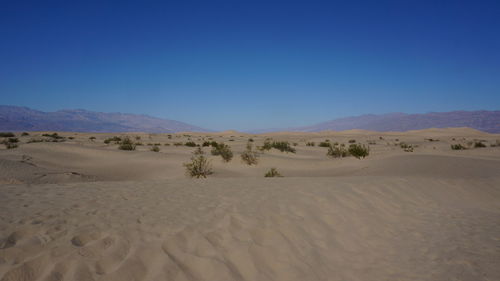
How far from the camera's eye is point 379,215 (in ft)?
15.5

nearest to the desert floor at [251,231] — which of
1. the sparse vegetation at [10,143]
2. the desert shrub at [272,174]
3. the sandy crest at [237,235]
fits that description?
the sandy crest at [237,235]

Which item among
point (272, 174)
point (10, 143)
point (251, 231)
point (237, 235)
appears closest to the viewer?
point (237, 235)

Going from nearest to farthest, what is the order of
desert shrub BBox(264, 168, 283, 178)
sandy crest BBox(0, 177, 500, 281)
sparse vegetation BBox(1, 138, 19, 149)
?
sandy crest BBox(0, 177, 500, 281) < desert shrub BBox(264, 168, 283, 178) < sparse vegetation BBox(1, 138, 19, 149)

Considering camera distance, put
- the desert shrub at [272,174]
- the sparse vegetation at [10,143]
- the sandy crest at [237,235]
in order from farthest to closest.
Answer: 1. the sparse vegetation at [10,143]
2. the desert shrub at [272,174]
3. the sandy crest at [237,235]

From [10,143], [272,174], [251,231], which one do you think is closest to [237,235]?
[251,231]

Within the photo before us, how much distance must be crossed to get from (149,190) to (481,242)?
212 inches

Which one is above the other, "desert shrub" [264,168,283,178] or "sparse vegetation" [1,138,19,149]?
"sparse vegetation" [1,138,19,149]

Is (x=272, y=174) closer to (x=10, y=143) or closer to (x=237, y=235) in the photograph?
(x=237, y=235)

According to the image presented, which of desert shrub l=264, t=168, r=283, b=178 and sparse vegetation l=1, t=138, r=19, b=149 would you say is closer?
desert shrub l=264, t=168, r=283, b=178

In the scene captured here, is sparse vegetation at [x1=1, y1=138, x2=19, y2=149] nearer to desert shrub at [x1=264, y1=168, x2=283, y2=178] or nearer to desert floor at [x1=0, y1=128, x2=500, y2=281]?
desert floor at [x1=0, y1=128, x2=500, y2=281]

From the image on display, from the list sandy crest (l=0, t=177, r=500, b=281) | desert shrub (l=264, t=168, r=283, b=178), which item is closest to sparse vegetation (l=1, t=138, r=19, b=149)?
sandy crest (l=0, t=177, r=500, b=281)

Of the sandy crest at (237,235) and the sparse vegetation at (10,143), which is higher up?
the sparse vegetation at (10,143)

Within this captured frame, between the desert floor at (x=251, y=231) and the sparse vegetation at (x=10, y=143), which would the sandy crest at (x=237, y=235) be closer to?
the desert floor at (x=251, y=231)

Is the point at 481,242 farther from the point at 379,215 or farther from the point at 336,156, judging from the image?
the point at 336,156
